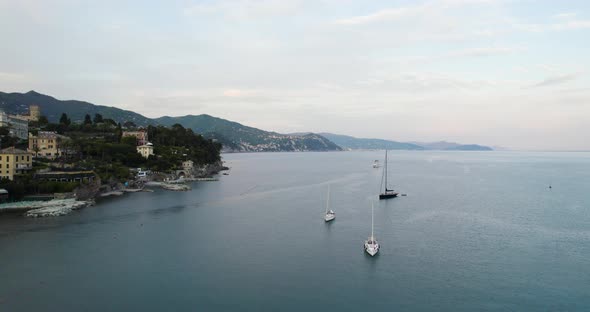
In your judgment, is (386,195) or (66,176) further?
(386,195)

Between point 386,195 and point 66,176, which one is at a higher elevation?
point 66,176

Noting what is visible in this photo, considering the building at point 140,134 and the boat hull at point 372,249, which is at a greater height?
the building at point 140,134

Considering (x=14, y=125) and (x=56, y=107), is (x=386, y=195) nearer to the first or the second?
(x=14, y=125)

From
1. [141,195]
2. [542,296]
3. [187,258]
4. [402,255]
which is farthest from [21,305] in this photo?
[141,195]

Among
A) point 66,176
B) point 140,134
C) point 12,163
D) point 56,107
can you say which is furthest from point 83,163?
point 56,107

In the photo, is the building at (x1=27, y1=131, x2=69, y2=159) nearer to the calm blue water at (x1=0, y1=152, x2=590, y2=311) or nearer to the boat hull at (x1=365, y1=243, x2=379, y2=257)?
the calm blue water at (x1=0, y1=152, x2=590, y2=311)

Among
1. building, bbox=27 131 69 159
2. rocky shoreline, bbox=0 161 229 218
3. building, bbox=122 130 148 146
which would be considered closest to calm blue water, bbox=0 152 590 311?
rocky shoreline, bbox=0 161 229 218

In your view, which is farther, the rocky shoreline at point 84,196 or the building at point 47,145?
the building at point 47,145

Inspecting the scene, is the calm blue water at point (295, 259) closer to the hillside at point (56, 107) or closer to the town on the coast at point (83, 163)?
the town on the coast at point (83, 163)

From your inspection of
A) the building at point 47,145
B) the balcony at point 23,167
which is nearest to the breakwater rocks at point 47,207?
the balcony at point 23,167
